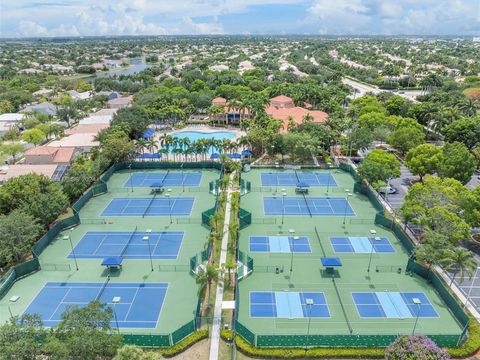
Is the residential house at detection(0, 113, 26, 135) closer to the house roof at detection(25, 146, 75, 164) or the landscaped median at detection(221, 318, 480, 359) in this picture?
the house roof at detection(25, 146, 75, 164)

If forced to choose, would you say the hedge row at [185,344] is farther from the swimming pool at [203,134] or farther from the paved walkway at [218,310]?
the swimming pool at [203,134]

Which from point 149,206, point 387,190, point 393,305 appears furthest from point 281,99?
point 393,305

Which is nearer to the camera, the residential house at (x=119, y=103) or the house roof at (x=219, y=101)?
the house roof at (x=219, y=101)

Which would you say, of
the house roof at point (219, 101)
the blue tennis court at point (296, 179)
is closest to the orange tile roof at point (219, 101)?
the house roof at point (219, 101)

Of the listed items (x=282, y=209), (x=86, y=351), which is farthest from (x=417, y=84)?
(x=86, y=351)

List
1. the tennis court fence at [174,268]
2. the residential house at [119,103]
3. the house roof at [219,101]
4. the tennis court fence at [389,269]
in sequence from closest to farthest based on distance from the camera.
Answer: the tennis court fence at [389,269] → the tennis court fence at [174,268] → the house roof at [219,101] → the residential house at [119,103]

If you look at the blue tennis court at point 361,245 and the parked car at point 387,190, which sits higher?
the parked car at point 387,190

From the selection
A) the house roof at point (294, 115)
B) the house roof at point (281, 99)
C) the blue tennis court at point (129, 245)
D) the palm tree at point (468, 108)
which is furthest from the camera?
the house roof at point (281, 99)

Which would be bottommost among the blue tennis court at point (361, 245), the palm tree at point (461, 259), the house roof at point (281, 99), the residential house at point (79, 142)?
the blue tennis court at point (361, 245)
